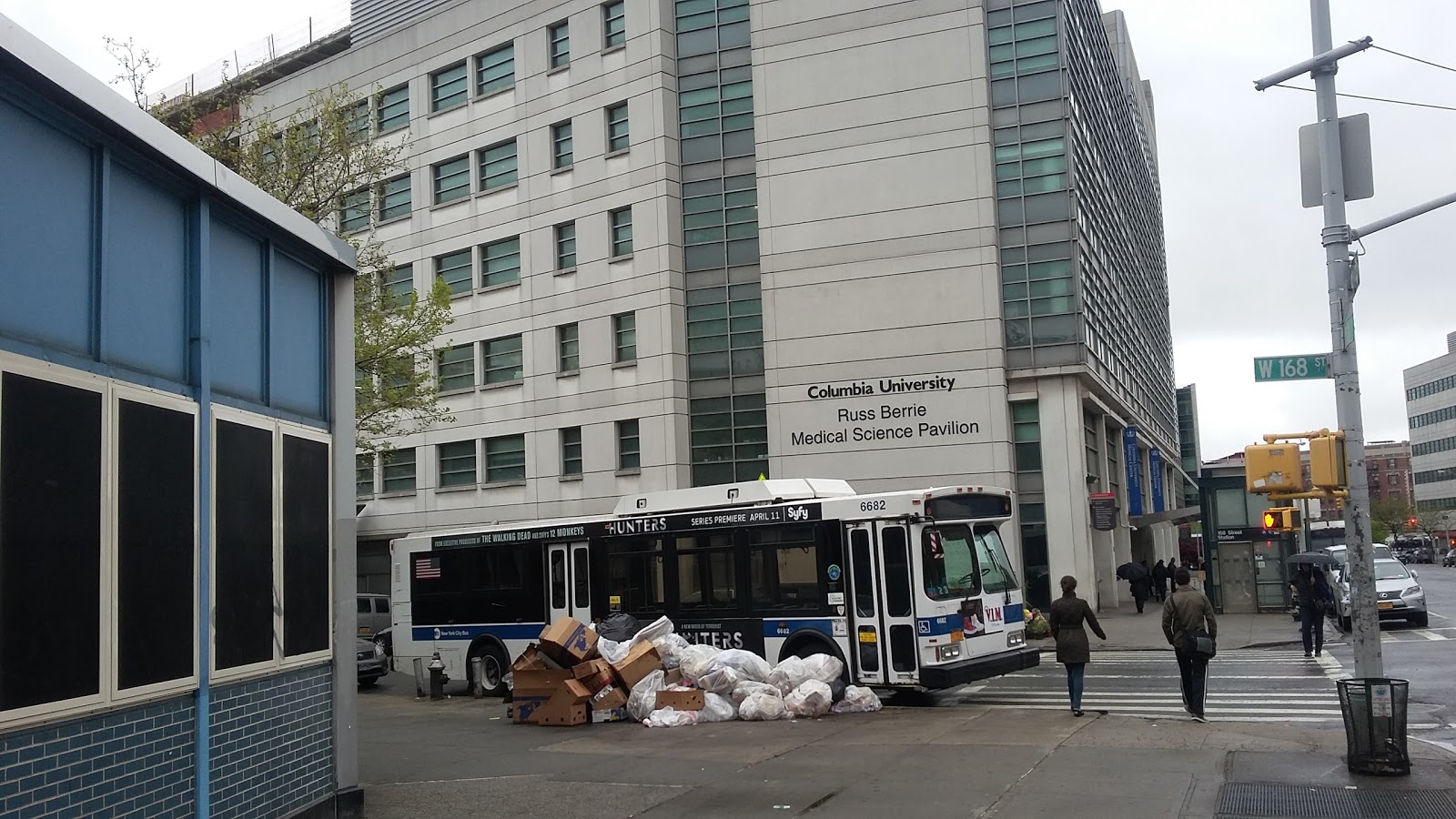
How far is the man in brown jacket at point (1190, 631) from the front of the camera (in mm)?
14141

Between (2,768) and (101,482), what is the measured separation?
164 centimetres

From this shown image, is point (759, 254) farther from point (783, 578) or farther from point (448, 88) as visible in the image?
point (783, 578)

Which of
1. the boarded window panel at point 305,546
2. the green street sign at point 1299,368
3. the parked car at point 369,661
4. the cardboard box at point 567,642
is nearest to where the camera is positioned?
the boarded window panel at point 305,546

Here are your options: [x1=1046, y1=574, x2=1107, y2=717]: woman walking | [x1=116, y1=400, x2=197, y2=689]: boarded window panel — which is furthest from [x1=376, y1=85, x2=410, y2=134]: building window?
[x1=116, y1=400, x2=197, y2=689]: boarded window panel

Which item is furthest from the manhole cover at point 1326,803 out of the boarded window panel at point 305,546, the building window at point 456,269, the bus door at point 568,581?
the building window at point 456,269

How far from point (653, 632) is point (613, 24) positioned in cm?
2846

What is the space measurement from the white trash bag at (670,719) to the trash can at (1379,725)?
26.5 feet

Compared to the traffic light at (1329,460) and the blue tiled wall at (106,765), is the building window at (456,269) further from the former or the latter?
the blue tiled wall at (106,765)

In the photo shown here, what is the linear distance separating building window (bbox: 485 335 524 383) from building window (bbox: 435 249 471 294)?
7.70 ft

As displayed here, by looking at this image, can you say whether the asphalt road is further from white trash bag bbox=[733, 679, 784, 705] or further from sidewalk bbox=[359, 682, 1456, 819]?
white trash bag bbox=[733, 679, 784, 705]

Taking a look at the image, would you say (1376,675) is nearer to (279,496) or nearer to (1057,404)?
(279,496)

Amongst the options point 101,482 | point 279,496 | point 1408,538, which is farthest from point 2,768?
point 1408,538

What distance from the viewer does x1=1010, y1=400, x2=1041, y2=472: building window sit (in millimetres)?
35656

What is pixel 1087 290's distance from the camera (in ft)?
123
